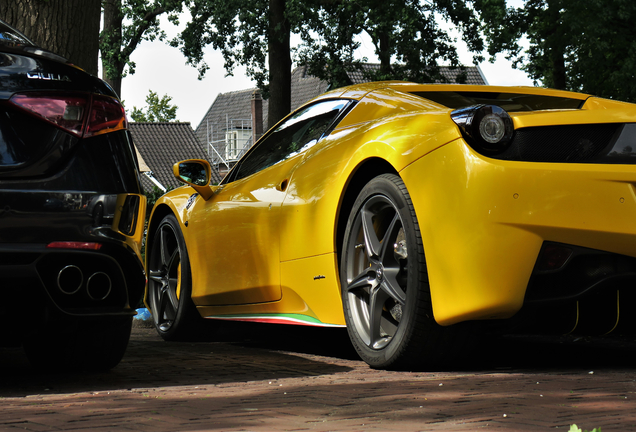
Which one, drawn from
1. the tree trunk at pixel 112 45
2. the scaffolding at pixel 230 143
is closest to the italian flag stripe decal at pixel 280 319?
the tree trunk at pixel 112 45

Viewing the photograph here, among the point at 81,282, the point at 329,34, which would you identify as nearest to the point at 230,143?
the point at 329,34

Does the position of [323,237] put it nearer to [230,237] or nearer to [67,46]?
[230,237]

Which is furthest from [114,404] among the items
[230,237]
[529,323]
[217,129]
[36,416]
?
[217,129]

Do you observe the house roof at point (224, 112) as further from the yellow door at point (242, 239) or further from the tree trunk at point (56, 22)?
the yellow door at point (242, 239)

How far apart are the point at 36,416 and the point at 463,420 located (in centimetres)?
141

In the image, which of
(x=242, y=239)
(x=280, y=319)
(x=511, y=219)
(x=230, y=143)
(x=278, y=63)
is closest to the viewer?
(x=511, y=219)

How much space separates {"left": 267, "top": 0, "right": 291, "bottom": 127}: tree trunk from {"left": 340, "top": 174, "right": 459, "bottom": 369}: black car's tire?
15.4 m

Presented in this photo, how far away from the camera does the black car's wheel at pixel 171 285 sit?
5.90 meters

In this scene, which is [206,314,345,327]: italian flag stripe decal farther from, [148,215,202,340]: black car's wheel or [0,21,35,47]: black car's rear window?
[0,21,35,47]: black car's rear window

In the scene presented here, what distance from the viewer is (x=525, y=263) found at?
3385 millimetres

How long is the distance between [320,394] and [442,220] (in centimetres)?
88

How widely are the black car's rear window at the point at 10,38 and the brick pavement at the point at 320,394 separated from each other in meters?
1.48

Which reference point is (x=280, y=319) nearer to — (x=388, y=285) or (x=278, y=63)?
(x=388, y=285)

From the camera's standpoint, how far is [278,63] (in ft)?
67.7
